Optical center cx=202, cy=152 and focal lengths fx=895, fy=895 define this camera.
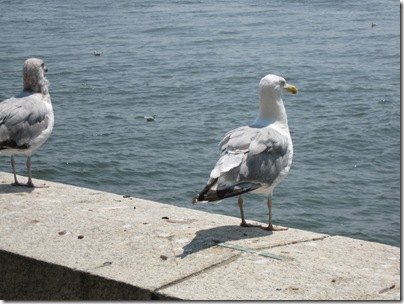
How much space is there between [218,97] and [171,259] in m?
10.00

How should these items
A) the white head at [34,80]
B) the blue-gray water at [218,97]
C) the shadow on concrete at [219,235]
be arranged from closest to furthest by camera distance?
the shadow on concrete at [219,235], the white head at [34,80], the blue-gray water at [218,97]

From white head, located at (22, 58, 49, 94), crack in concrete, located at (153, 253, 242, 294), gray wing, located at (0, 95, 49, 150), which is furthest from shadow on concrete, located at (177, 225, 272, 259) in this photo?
white head, located at (22, 58, 49, 94)

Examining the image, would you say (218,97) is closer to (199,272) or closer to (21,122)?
(21,122)

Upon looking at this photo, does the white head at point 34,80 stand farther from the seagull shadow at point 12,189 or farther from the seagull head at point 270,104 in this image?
the seagull head at point 270,104

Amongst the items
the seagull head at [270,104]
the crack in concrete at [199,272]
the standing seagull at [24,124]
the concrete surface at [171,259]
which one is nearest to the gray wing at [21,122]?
the standing seagull at [24,124]

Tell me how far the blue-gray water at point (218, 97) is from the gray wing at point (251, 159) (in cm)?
340

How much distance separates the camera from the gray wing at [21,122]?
7.25 m

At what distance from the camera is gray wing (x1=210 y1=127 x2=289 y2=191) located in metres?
5.60

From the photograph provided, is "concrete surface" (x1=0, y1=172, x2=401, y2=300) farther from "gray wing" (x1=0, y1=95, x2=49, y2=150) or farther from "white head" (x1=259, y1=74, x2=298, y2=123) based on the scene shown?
"gray wing" (x1=0, y1=95, x2=49, y2=150)

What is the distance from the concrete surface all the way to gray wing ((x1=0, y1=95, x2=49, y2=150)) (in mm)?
1257

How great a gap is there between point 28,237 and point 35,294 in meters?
0.49

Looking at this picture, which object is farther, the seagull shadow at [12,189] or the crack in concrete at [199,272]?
the seagull shadow at [12,189]

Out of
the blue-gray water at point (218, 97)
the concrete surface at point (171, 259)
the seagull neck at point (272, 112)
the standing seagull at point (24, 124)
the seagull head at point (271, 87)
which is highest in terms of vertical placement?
the seagull head at point (271, 87)

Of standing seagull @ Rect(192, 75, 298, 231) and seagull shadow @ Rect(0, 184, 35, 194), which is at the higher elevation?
standing seagull @ Rect(192, 75, 298, 231)
